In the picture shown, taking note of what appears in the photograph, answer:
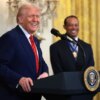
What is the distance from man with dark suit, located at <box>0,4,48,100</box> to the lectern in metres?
0.15

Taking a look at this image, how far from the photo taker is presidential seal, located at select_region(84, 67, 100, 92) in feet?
7.22

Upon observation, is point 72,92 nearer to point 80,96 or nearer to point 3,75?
point 80,96

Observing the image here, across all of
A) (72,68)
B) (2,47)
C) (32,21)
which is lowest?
(72,68)

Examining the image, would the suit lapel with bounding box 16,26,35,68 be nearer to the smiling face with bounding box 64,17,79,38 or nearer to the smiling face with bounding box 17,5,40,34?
the smiling face with bounding box 17,5,40,34

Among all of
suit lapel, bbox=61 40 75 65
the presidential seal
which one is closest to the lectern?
the presidential seal

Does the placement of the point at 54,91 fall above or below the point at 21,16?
below

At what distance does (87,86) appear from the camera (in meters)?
2.19

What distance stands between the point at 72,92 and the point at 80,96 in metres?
0.11

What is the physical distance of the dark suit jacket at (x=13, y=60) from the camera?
243cm

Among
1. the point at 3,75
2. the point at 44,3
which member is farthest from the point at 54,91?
the point at 44,3

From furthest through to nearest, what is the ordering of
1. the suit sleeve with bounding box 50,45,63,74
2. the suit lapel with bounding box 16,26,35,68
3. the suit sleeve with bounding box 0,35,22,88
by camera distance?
the suit sleeve with bounding box 50,45,63,74, the suit lapel with bounding box 16,26,35,68, the suit sleeve with bounding box 0,35,22,88

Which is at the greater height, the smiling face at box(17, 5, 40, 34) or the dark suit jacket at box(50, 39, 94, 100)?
the smiling face at box(17, 5, 40, 34)

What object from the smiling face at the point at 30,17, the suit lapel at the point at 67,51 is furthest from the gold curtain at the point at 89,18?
the smiling face at the point at 30,17

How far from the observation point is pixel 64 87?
6.92 ft
